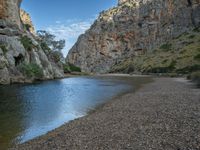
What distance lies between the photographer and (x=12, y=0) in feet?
329

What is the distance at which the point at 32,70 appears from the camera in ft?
271

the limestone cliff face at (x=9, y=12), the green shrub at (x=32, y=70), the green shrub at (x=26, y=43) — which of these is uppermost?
the limestone cliff face at (x=9, y=12)

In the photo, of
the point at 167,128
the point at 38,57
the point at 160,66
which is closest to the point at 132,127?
the point at 167,128

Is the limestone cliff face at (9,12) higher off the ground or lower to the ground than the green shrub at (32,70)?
higher

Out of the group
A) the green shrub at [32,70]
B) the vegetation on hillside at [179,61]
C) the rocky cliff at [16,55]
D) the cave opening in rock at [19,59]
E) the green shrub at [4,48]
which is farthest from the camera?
the vegetation on hillside at [179,61]

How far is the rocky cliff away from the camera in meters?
72.8

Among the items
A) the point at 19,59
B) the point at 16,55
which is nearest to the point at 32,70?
the point at 19,59

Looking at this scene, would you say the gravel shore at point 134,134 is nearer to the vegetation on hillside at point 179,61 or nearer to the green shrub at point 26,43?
the green shrub at point 26,43

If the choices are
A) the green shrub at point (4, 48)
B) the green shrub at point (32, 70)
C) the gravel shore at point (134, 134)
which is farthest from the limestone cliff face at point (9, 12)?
the gravel shore at point (134, 134)

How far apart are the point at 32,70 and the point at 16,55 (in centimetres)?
682

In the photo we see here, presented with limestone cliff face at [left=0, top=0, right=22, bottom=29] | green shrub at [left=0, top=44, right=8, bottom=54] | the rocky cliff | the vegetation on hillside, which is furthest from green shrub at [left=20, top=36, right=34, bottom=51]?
the vegetation on hillside

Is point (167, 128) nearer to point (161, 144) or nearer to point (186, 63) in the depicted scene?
point (161, 144)

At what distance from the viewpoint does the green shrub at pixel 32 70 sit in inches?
3098

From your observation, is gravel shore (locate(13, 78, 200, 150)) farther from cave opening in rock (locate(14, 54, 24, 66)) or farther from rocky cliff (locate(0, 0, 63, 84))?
cave opening in rock (locate(14, 54, 24, 66))
